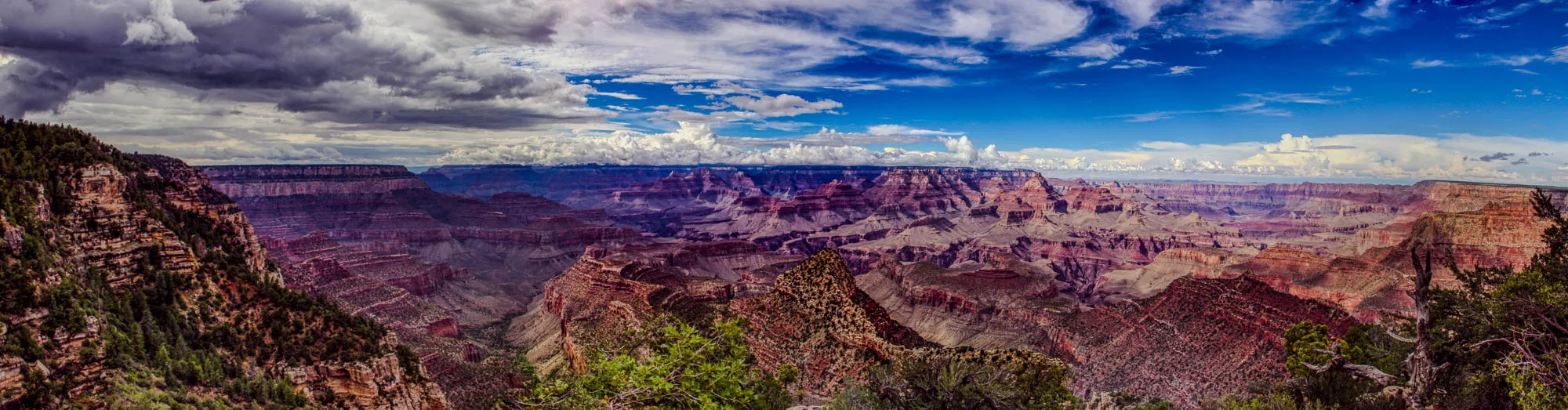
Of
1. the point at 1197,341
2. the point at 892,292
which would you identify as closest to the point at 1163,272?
the point at 892,292

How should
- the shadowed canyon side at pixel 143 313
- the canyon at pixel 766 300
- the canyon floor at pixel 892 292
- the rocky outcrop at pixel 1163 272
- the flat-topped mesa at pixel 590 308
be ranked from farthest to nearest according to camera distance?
the rocky outcrop at pixel 1163 272 → the flat-topped mesa at pixel 590 308 → the canyon floor at pixel 892 292 → the canyon at pixel 766 300 → the shadowed canyon side at pixel 143 313

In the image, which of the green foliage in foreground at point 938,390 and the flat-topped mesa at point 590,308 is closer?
the green foliage in foreground at point 938,390

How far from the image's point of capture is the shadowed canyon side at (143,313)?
22000mm

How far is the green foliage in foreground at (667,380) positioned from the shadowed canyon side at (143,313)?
17.4 metres

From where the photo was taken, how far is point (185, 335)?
94.7 feet

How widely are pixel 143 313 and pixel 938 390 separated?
32581 mm

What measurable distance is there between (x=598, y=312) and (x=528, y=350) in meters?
15.4

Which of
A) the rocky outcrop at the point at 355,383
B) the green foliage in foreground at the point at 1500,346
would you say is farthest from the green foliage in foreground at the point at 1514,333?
the rocky outcrop at the point at 355,383

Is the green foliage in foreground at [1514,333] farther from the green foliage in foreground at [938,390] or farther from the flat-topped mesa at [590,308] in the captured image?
the flat-topped mesa at [590,308]

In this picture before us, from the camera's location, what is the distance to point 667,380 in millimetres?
15430

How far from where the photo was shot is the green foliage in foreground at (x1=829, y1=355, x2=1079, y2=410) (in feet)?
Answer: 69.7

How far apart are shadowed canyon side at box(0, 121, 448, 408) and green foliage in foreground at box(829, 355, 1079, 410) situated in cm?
2370

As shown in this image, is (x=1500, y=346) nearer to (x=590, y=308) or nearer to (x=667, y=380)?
(x=667, y=380)

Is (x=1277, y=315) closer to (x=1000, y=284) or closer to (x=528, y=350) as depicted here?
(x=1000, y=284)
